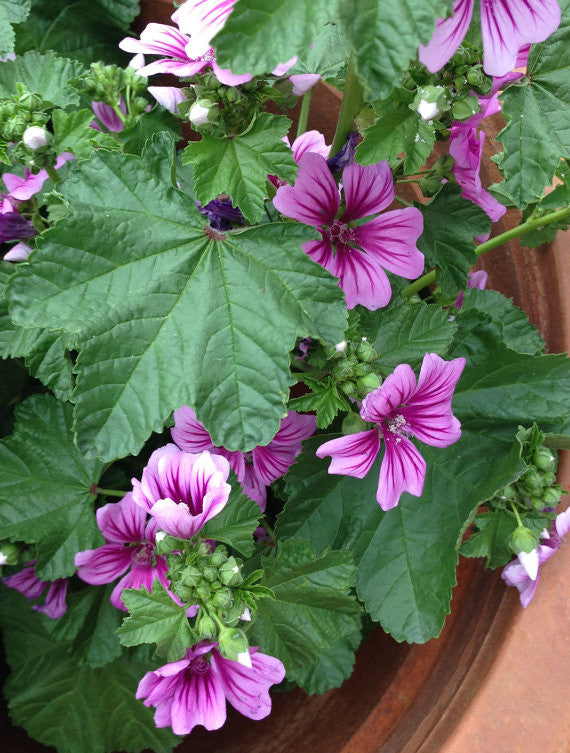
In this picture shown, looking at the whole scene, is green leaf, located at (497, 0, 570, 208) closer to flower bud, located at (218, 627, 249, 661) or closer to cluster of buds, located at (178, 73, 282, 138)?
cluster of buds, located at (178, 73, 282, 138)

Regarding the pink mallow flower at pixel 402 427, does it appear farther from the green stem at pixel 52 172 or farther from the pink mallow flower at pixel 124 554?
the green stem at pixel 52 172

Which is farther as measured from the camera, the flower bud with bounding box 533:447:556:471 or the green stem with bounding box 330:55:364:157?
the flower bud with bounding box 533:447:556:471

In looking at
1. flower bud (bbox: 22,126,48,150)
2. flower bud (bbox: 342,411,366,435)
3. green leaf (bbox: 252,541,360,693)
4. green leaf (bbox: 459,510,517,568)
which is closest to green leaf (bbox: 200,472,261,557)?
green leaf (bbox: 252,541,360,693)

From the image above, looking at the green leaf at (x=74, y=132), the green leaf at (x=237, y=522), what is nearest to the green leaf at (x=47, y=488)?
the green leaf at (x=237, y=522)

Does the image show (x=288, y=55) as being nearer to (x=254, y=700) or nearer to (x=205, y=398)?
(x=205, y=398)

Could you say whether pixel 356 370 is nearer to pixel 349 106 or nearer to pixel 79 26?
pixel 349 106

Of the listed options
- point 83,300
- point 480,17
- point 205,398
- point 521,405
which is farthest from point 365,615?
point 480,17
